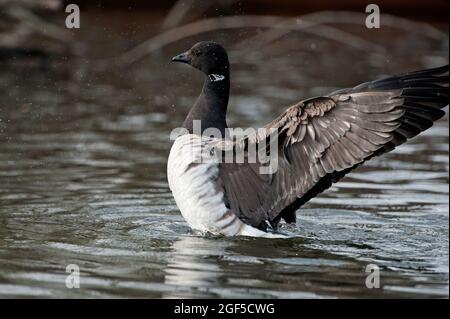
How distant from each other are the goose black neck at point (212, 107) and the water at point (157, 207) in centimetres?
88

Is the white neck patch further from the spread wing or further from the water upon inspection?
the water

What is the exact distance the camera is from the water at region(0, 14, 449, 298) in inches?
254

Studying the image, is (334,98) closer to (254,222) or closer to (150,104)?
(254,222)

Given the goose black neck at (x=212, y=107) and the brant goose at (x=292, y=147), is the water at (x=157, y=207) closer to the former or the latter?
the brant goose at (x=292, y=147)

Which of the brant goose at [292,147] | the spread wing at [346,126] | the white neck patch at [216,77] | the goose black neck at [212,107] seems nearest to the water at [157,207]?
the brant goose at [292,147]

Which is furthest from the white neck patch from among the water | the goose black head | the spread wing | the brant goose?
the water

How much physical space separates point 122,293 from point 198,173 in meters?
1.76

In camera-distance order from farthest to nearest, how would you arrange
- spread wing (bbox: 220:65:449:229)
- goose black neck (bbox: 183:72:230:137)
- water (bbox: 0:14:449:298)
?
goose black neck (bbox: 183:72:230:137) < spread wing (bbox: 220:65:449:229) < water (bbox: 0:14:449:298)

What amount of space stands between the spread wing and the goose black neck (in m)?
0.54

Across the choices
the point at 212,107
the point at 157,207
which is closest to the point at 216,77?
the point at 212,107

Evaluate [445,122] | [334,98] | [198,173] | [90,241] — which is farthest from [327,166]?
[445,122]

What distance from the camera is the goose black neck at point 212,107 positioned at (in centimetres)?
800

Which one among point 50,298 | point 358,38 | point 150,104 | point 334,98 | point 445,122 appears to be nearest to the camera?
point 50,298
